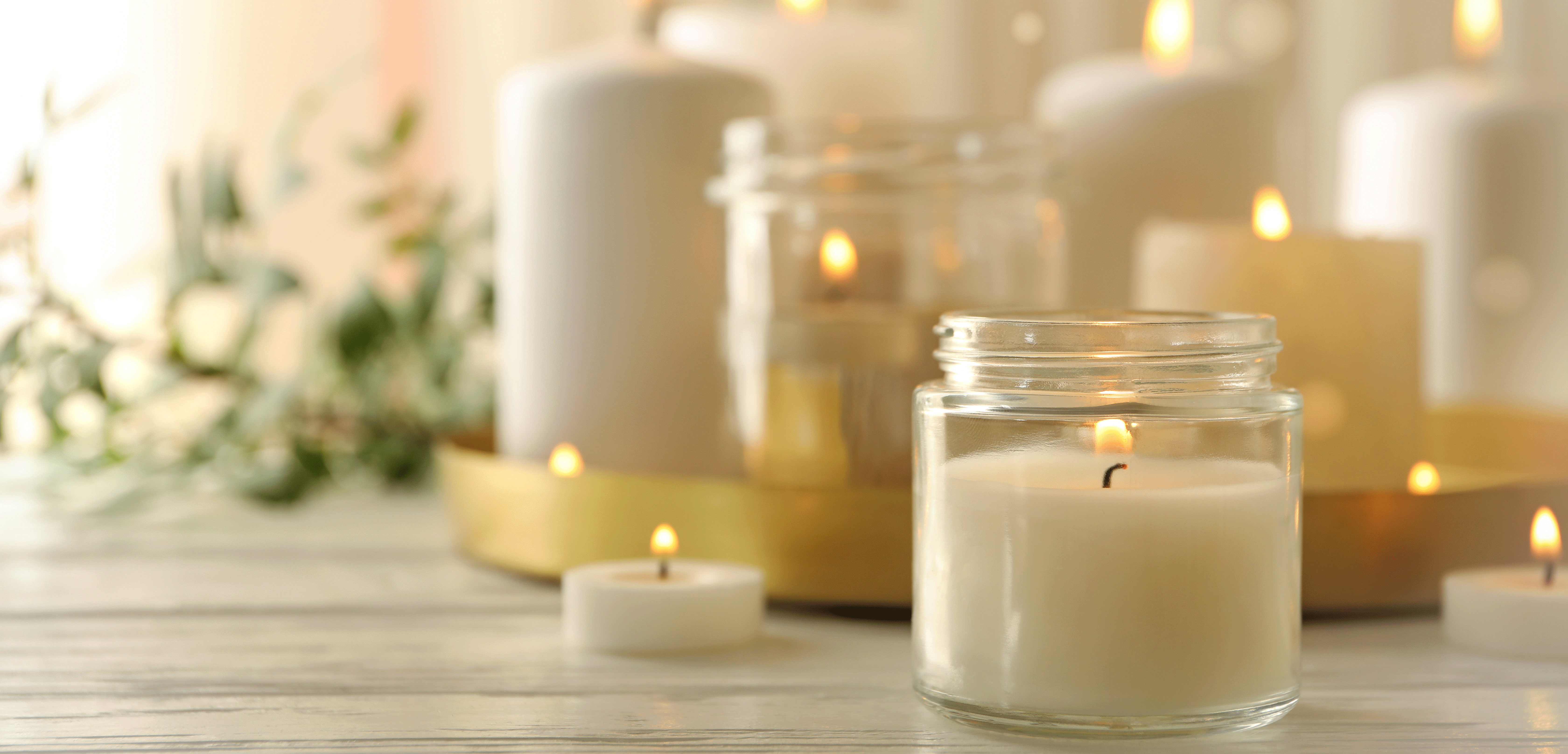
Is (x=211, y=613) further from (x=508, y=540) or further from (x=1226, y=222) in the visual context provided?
(x=1226, y=222)

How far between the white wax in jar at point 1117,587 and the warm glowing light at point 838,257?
0.21 meters

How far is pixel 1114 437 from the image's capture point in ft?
1.32

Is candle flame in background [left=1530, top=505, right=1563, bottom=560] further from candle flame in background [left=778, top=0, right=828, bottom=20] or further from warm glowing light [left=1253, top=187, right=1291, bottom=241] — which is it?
candle flame in background [left=778, top=0, right=828, bottom=20]

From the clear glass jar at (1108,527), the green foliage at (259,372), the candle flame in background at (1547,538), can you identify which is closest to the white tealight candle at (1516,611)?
the candle flame in background at (1547,538)

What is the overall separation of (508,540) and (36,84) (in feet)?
3.09

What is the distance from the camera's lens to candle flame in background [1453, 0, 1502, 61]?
0.83 m

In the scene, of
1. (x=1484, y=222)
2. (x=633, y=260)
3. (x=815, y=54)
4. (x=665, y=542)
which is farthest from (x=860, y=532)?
(x=1484, y=222)

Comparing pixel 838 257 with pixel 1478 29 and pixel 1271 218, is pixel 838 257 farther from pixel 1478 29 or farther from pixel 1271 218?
pixel 1478 29

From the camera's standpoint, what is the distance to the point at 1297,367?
55cm

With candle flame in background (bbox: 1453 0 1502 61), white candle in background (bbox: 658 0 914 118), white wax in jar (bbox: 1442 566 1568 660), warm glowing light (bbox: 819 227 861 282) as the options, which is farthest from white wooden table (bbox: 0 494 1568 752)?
candle flame in background (bbox: 1453 0 1502 61)

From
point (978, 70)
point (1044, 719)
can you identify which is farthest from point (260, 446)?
point (978, 70)

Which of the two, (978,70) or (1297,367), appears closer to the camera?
(1297,367)

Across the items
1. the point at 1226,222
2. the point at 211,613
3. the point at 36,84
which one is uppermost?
the point at 36,84

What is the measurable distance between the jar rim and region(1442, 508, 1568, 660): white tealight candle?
0.46ft
